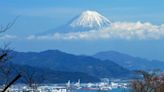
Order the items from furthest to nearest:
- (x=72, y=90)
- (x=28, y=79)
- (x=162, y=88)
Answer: (x=72, y=90) → (x=162, y=88) → (x=28, y=79)

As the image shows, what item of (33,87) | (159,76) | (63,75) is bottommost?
(33,87)

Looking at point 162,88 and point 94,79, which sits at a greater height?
point 94,79

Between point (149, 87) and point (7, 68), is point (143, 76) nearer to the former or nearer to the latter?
point (149, 87)

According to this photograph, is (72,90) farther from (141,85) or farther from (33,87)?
(33,87)

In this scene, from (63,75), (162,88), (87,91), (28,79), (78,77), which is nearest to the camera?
(28,79)

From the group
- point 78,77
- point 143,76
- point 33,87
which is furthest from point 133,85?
point 78,77

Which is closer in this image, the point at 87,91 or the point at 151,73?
the point at 151,73
